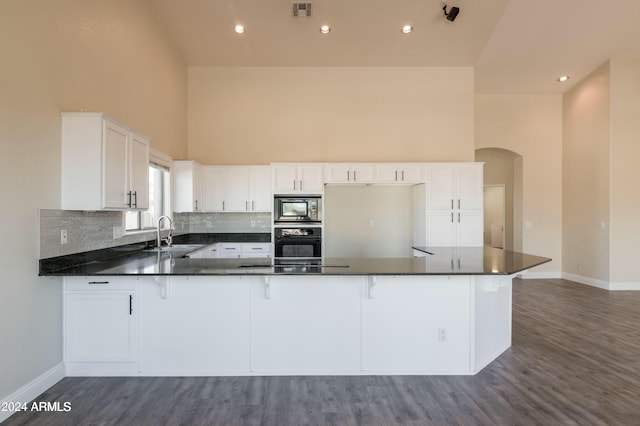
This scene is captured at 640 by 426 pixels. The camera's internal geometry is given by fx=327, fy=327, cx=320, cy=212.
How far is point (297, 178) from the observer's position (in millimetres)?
5316

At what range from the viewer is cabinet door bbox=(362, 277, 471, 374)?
2.78 metres

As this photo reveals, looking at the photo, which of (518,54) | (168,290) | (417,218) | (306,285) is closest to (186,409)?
(168,290)

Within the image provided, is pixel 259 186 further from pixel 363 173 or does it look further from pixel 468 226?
pixel 468 226

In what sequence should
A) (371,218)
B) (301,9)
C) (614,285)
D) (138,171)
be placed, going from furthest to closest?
(371,218)
(614,285)
(301,9)
(138,171)

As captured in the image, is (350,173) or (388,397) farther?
(350,173)

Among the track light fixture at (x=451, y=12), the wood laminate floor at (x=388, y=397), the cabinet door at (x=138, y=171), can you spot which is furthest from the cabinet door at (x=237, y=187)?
the track light fixture at (x=451, y=12)

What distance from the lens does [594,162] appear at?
604cm

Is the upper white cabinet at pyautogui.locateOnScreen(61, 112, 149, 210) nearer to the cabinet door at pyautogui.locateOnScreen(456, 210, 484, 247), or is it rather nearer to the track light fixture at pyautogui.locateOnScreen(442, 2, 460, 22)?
the track light fixture at pyautogui.locateOnScreen(442, 2, 460, 22)

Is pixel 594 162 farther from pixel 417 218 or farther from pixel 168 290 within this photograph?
pixel 168 290

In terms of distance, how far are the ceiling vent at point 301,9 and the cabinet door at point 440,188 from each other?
295 cm

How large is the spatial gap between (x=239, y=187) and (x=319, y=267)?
3.28 meters

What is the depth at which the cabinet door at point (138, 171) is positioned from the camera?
3203 mm

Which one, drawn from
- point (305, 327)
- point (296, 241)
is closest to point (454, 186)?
point (296, 241)

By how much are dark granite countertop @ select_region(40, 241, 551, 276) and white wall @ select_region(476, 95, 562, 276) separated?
4423mm
